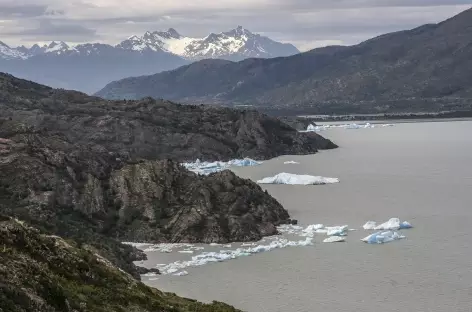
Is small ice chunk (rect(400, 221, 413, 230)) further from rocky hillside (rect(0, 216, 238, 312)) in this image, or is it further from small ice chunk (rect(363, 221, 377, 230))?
rocky hillside (rect(0, 216, 238, 312))

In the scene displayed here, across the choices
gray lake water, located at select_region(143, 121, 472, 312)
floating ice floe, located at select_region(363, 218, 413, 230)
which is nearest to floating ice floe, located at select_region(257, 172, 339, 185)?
gray lake water, located at select_region(143, 121, 472, 312)

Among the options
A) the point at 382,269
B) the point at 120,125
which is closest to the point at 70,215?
the point at 382,269

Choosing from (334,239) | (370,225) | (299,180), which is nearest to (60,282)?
(334,239)

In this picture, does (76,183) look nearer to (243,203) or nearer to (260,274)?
(243,203)

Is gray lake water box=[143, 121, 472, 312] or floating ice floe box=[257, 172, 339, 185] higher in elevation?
floating ice floe box=[257, 172, 339, 185]

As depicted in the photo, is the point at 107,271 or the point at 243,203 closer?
the point at 107,271

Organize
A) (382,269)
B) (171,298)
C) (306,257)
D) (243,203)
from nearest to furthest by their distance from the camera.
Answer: (171,298), (382,269), (306,257), (243,203)

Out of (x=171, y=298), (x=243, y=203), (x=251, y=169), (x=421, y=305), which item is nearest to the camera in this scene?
(x=171, y=298)
